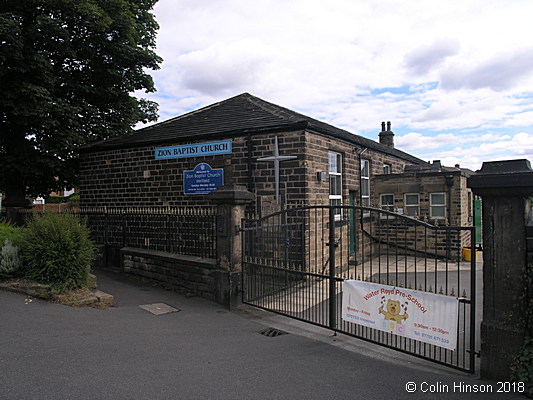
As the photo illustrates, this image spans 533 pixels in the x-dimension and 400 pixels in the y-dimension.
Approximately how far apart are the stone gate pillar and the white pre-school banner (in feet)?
1.18

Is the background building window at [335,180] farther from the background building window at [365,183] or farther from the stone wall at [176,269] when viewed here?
the stone wall at [176,269]

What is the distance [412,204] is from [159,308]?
35.5 feet

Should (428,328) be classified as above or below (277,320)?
above

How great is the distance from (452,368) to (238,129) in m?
7.68

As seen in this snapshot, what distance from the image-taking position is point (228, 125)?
11.2 m

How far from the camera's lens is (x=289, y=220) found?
991 centimetres

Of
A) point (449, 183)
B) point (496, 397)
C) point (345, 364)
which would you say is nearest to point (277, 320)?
point (345, 364)

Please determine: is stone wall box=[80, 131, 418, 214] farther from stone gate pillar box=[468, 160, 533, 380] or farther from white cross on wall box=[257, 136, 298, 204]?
stone gate pillar box=[468, 160, 533, 380]

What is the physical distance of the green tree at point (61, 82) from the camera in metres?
12.9

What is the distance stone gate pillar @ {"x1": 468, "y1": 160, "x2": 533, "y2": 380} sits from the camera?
13.4ft

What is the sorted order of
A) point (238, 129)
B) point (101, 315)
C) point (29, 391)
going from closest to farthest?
point (29, 391) < point (101, 315) < point (238, 129)

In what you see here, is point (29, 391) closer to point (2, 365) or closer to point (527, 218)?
point (2, 365)

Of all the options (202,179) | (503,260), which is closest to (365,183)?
(202,179)

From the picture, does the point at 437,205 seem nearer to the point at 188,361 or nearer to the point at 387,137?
the point at 387,137
